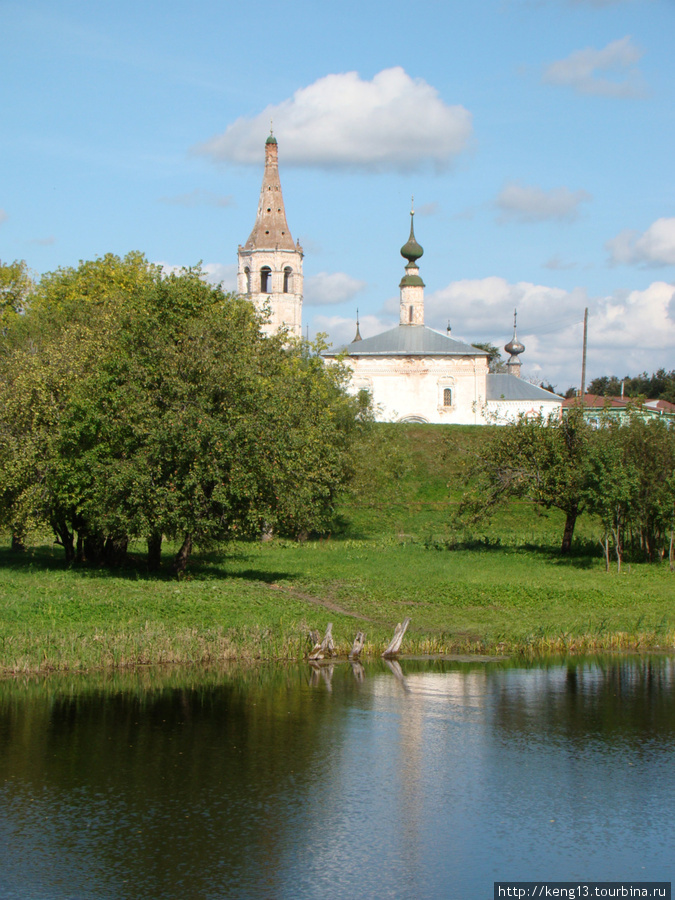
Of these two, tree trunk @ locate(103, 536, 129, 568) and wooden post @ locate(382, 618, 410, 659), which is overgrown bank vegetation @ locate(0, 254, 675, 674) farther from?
wooden post @ locate(382, 618, 410, 659)

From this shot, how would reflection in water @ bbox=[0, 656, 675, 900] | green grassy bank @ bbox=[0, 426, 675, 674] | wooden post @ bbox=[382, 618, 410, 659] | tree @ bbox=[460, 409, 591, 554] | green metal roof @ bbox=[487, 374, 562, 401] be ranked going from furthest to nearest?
green metal roof @ bbox=[487, 374, 562, 401] → tree @ bbox=[460, 409, 591, 554] → wooden post @ bbox=[382, 618, 410, 659] → green grassy bank @ bbox=[0, 426, 675, 674] → reflection in water @ bbox=[0, 656, 675, 900]

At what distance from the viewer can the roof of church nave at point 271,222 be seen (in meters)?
80.8

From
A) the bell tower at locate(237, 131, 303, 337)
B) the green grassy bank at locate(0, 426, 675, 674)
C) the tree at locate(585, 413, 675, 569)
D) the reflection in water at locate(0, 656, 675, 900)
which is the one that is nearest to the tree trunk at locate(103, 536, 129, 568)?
the green grassy bank at locate(0, 426, 675, 674)

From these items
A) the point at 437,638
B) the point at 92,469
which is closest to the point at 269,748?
the point at 437,638

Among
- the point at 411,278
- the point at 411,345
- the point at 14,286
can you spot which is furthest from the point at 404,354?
the point at 14,286

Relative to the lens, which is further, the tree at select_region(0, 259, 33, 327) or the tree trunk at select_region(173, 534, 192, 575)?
the tree at select_region(0, 259, 33, 327)

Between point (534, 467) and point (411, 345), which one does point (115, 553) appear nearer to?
point (534, 467)

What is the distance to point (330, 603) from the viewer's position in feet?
85.1

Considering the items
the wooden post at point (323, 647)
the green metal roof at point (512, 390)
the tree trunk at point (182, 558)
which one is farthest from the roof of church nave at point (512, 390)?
the wooden post at point (323, 647)

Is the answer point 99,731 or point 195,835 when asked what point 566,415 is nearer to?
point 99,731

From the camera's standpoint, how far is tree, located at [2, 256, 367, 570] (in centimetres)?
2609

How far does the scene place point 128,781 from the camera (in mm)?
13047

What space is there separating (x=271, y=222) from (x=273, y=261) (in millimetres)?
3214

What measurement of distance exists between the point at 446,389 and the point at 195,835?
67142 mm
